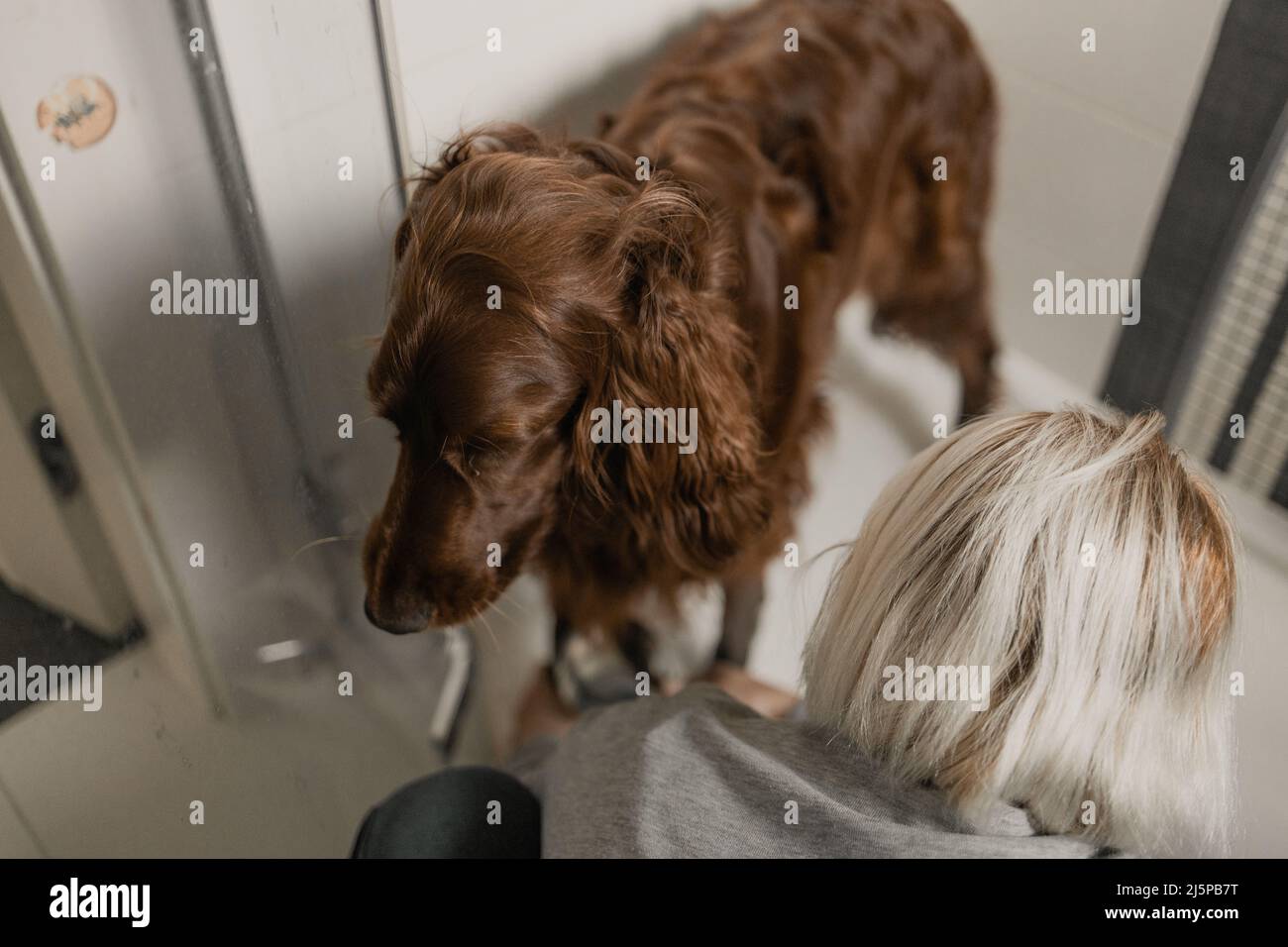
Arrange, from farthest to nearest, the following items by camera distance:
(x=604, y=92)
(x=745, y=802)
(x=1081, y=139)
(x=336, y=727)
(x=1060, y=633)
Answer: (x=1081, y=139), (x=604, y=92), (x=336, y=727), (x=745, y=802), (x=1060, y=633)

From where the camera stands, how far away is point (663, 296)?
0.96 metres

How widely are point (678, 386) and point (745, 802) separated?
0.40 m

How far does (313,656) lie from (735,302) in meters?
0.63

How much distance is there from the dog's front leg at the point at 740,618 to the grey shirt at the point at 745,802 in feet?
1.51

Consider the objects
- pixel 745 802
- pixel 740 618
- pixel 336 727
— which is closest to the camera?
pixel 745 802

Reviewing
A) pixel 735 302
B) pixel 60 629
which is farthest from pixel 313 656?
pixel 735 302

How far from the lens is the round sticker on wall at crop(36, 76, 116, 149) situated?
78 centimetres

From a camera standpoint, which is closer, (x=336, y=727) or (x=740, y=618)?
(x=336, y=727)
